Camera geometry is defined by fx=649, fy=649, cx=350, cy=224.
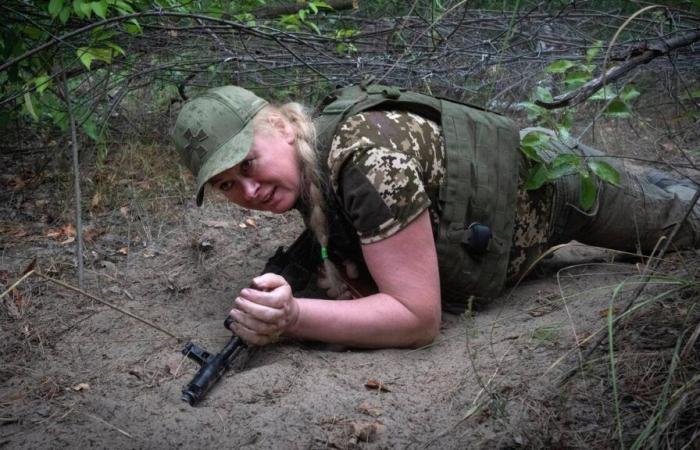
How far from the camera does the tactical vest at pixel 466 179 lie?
7.92ft

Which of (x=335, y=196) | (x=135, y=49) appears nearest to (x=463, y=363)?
(x=335, y=196)

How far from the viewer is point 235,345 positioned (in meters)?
2.39

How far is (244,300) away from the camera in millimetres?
2238

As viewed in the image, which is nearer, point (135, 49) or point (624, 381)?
point (624, 381)

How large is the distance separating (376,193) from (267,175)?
0.41 m

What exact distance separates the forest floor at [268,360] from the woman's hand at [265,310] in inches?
6.1

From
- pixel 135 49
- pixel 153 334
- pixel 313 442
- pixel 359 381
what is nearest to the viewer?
pixel 313 442

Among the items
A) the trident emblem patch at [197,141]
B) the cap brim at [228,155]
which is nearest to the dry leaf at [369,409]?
the cap brim at [228,155]

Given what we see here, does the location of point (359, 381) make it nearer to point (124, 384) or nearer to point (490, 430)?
point (490, 430)

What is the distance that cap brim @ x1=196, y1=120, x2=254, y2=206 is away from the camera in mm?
2195

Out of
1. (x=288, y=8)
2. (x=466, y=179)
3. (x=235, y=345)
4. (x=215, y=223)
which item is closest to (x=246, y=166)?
(x=235, y=345)

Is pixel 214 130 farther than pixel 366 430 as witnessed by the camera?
Yes

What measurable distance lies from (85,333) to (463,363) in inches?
62.4

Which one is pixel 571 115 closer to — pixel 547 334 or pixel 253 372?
pixel 547 334
